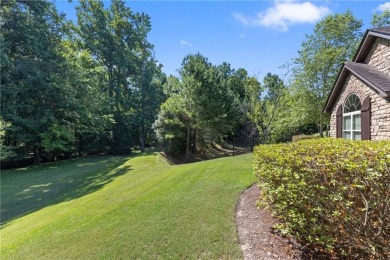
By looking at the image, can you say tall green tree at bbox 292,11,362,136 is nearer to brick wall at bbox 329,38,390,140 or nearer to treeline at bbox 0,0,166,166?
brick wall at bbox 329,38,390,140

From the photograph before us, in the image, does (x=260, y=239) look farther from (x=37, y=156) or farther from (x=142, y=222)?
(x=37, y=156)

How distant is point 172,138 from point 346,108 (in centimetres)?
1226

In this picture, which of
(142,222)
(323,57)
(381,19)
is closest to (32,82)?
(142,222)

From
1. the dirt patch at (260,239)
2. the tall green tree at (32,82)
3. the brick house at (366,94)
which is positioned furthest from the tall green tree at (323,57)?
the tall green tree at (32,82)

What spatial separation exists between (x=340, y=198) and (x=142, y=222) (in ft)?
12.1

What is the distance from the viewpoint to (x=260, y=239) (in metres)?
3.88

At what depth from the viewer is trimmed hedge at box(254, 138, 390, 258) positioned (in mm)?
2584

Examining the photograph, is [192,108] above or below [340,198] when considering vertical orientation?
above

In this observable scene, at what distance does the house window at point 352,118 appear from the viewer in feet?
29.1

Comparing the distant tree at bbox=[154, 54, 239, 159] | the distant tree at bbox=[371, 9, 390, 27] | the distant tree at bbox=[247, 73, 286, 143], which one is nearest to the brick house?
the distant tree at bbox=[247, 73, 286, 143]

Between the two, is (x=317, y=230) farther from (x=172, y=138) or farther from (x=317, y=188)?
(x=172, y=138)

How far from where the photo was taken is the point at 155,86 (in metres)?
28.0

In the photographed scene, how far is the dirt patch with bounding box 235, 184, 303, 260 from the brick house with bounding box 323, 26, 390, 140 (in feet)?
18.1

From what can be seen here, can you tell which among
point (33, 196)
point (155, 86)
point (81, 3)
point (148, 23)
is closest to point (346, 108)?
point (33, 196)
